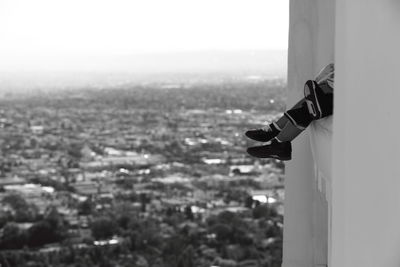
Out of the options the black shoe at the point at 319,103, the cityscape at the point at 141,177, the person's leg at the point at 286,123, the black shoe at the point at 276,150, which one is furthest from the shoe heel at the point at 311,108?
the cityscape at the point at 141,177

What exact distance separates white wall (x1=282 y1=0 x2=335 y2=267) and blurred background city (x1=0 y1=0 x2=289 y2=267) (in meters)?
2.20

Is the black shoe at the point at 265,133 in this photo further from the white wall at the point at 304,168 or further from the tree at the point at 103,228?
the tree at the point at 103,228

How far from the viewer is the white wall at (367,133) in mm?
1072

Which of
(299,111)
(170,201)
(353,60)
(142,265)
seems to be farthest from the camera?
(170,201)

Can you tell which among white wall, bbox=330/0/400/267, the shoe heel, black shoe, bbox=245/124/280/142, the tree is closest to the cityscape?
the tree

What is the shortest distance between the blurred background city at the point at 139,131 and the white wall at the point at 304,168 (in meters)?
2.20

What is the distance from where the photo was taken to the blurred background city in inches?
185

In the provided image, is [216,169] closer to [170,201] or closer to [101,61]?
[170,201]

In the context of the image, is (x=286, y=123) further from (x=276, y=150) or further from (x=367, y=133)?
(x=367, y=133)

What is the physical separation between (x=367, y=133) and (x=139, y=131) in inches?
163

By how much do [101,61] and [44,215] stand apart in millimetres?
1633

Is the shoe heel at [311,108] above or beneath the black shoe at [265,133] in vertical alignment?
above

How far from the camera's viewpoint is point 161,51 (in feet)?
19.6

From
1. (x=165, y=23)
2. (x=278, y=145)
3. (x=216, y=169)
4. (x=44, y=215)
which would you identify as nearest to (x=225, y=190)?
(x=216, y=169)
